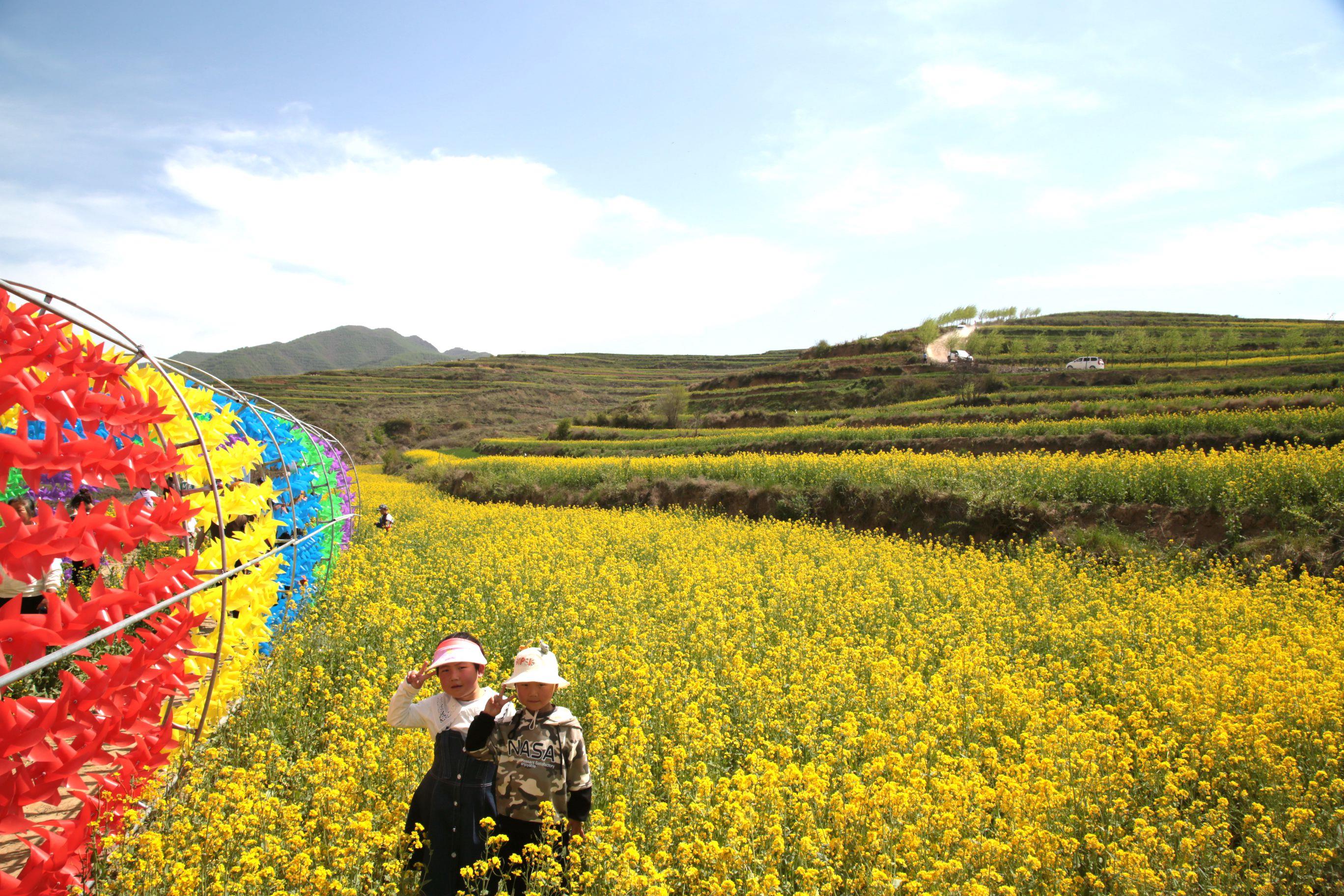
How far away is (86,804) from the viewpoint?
126 inches

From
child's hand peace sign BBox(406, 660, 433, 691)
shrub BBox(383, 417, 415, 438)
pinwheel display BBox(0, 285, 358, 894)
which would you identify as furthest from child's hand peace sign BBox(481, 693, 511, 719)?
shrub BBox(383, 417, 415, 438)

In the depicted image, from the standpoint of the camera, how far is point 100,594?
3.21 metres

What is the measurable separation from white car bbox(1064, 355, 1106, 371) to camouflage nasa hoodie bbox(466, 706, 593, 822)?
Answer: 37110mm

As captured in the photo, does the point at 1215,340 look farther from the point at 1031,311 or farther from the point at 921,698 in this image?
the point at 921,698

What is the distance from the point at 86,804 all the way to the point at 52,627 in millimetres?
919

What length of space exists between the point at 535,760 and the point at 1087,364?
40.0 m

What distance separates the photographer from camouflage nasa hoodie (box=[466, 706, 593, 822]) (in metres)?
3.23

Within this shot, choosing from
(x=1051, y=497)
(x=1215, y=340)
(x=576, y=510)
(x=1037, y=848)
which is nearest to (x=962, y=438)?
(x=1051, y=497)

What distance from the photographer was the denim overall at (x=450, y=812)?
318cm

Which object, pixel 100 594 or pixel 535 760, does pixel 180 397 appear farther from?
pixel 535 760

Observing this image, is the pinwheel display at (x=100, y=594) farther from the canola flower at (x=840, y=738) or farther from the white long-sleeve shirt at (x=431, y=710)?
the white long-sleeve shirt at (x=431, y=710)

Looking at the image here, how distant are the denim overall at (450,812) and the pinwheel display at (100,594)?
142cm

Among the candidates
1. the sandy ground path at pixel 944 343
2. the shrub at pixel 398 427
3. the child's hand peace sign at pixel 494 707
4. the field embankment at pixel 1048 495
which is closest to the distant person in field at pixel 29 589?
the child's hand peace sign at pixel 494 707

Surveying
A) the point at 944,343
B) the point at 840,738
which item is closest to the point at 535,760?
the point at 840,738
